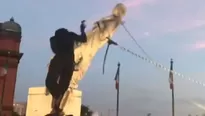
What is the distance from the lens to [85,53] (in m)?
14.6

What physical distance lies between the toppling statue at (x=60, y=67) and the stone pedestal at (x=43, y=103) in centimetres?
532

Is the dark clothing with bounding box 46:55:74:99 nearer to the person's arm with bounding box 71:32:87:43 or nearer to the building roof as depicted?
the person's arm with bounding box 71:32:87:43

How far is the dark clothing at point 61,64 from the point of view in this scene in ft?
31.9

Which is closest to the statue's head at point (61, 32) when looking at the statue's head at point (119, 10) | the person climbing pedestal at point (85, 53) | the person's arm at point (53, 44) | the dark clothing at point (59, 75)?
the person's arm at point (53, 44)

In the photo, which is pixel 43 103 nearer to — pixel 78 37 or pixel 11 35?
pixel 78 37

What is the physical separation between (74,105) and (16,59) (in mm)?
28330

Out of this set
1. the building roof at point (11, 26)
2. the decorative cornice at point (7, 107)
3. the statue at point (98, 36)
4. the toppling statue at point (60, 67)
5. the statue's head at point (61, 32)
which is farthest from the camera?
the building roof at point (11, 26)

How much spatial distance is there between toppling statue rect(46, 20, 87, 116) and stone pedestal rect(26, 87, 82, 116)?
532 cm

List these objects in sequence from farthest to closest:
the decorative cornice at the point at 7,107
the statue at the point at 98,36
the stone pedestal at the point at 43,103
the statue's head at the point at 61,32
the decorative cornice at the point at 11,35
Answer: the decorative cornice at the point at 11,35 → the decorative cornice at the point at 7,107 → the stone pedestal at the point at 43,103 → the statue at the point at 98,36 → the statue's head at the point at 61,32

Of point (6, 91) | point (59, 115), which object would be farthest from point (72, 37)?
point (6, 91)

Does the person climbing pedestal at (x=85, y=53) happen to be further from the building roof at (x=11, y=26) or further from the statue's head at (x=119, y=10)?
the building roof at (x=11, y=26)

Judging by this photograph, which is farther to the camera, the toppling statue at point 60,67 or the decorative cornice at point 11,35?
the decorative cornice at point 11,35

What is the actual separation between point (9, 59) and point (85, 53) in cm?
2909

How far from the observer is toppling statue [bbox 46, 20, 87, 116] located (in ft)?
31.8
